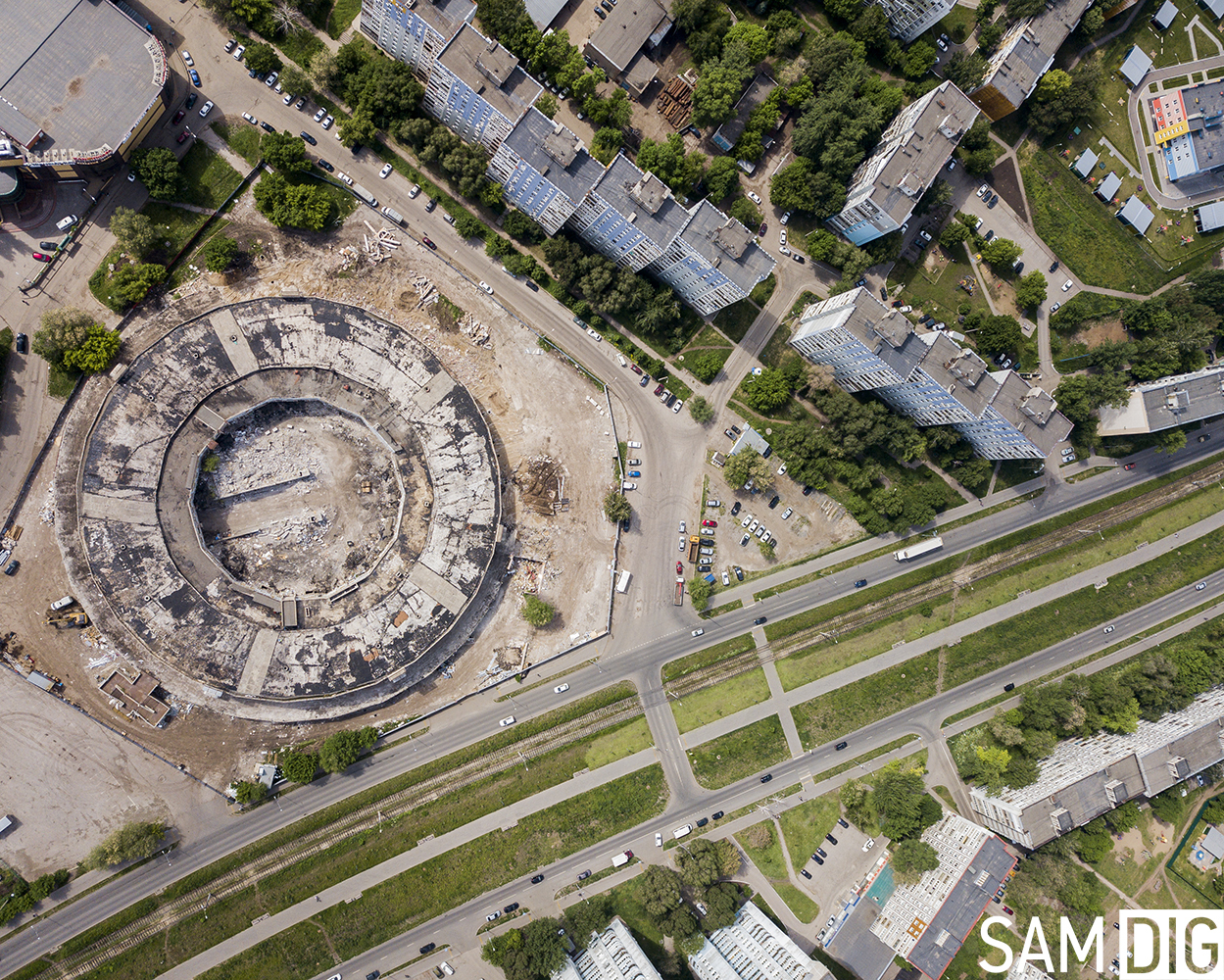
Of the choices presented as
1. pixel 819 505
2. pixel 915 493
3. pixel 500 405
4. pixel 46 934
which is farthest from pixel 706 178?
pixel 46 934

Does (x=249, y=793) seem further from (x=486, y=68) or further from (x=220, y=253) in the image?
(x=486, y=68)

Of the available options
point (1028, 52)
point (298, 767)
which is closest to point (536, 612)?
point (298, 767)

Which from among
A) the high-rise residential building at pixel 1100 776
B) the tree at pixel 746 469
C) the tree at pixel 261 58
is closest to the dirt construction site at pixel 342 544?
the tree at pixel 261 58

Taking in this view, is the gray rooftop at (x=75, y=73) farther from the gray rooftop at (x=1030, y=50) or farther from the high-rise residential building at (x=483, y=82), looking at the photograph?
the gray rooftop at (x=1030, y=50)

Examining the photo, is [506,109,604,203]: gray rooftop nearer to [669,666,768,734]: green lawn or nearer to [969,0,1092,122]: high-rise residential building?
[969,0,1092,122]: high-rise residential building

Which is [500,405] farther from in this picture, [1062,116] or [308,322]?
[1062,116]

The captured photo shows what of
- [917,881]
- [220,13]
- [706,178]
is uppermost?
[706,178]

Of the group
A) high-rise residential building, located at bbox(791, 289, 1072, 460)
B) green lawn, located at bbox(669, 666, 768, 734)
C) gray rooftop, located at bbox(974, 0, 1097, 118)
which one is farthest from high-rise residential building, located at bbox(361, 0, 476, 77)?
green lawn, located at bbox(669, 666, 768, 734)
